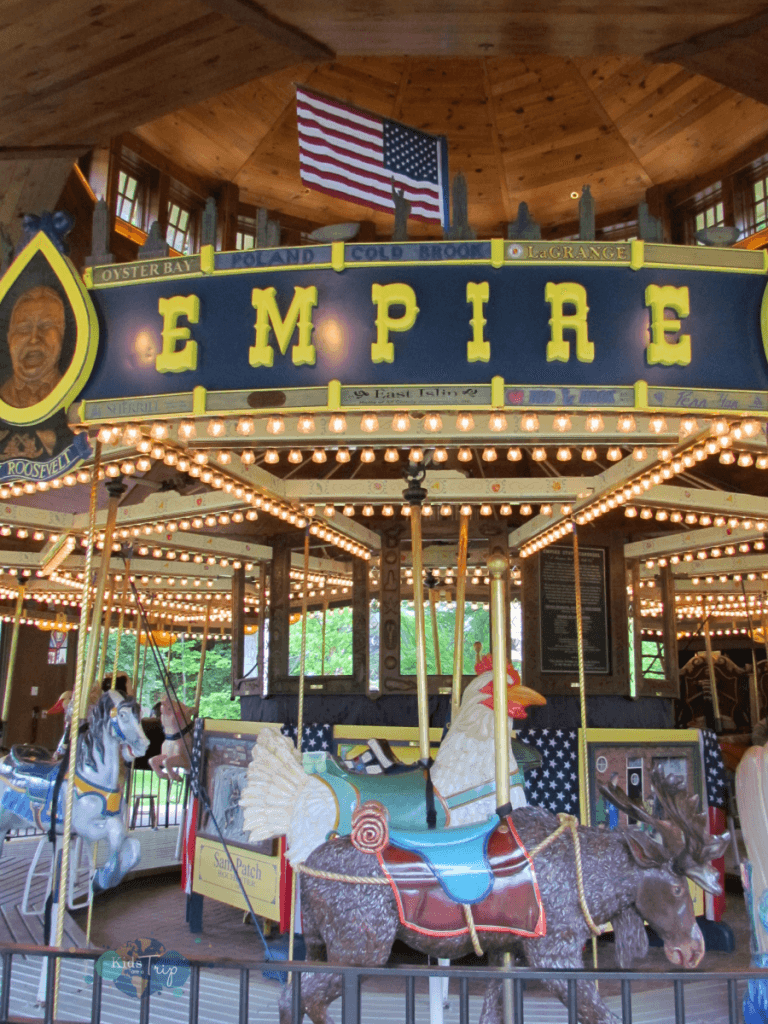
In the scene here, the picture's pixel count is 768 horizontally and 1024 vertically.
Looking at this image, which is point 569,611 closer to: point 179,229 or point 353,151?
point 353,151

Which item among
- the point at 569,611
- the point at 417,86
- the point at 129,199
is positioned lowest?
the point at 569,611

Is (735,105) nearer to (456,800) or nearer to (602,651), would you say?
(602,651)

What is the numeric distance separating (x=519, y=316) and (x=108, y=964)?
3.19 meters

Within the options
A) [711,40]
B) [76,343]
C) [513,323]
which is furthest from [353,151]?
[513,323]

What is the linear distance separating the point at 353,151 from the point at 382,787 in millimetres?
4777

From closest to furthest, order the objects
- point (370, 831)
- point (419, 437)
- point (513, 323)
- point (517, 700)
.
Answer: point (370, 831) < point (513, 323) < point (517, 700) < point (419, 437)

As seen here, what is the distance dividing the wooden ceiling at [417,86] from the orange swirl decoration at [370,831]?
4.04m

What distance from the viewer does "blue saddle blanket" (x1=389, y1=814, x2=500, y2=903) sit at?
378 cm

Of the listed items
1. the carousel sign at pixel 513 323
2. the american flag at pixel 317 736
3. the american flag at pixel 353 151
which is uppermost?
the american flag at pixel 353 151

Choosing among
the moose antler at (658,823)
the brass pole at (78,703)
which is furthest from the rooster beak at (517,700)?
the brass pole at (78,703)

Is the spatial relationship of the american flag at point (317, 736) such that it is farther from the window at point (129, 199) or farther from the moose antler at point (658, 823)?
the window at point (129, 199)

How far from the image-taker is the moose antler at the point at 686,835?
3812 mm

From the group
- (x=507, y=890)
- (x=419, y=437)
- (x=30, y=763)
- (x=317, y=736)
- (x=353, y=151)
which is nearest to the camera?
(x=507, y=890)

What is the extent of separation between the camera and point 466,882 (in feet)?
12.4
